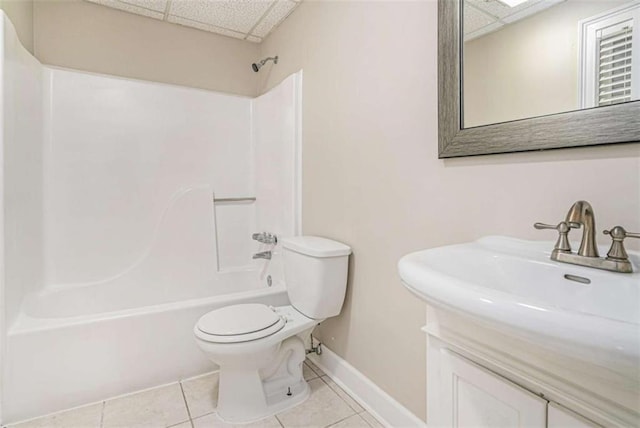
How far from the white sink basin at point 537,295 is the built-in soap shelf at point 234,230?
1.99m

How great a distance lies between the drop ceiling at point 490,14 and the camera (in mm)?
1005

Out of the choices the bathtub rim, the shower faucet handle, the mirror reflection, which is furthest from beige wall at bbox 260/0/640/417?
the bathtub rim

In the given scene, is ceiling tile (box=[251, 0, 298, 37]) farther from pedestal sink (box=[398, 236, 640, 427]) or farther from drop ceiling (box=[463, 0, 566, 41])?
pedestal sink (box=[398, 236, 640, 427])

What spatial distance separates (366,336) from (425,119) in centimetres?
104

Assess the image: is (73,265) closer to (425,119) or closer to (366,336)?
(366,336)

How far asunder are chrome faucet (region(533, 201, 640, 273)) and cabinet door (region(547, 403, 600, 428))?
32cm

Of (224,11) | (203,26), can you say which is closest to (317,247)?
(224,11)

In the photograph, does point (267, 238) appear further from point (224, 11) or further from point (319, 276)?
point (224, 11)

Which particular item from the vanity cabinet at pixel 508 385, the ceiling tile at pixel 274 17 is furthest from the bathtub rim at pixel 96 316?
the ceiling tile at pixel 274 17

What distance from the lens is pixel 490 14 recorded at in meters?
1.09

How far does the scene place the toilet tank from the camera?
165 centimetres

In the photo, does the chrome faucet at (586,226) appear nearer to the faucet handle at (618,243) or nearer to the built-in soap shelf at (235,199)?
the faucet handle at (618,243)

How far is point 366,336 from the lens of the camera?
1644mm

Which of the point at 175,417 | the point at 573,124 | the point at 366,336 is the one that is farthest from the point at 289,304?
the point at 573,124
